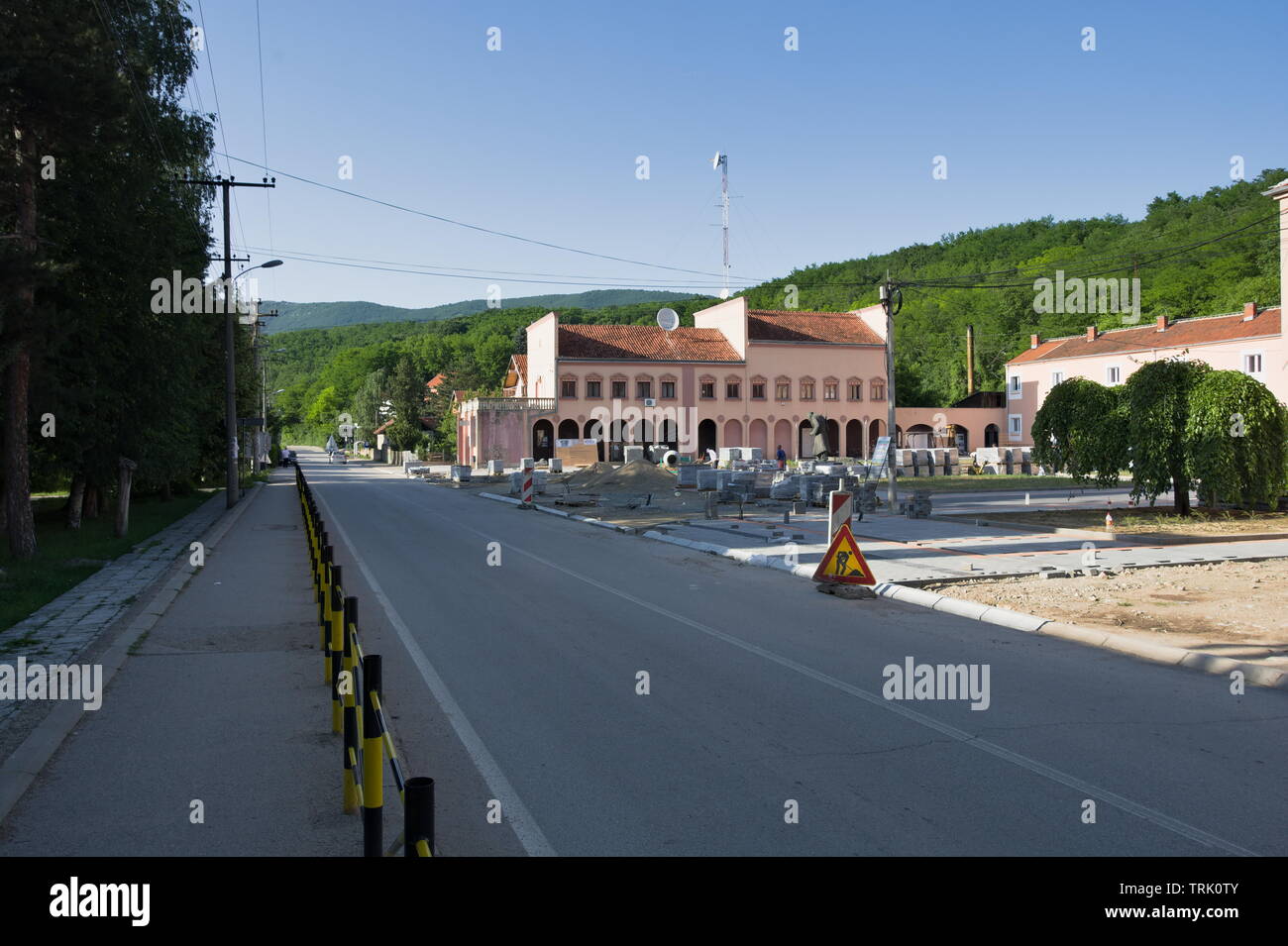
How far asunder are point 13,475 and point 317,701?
12.2 metres

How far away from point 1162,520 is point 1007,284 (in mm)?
46064

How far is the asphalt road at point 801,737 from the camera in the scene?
15.6 ft

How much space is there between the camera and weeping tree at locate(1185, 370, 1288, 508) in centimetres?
2066

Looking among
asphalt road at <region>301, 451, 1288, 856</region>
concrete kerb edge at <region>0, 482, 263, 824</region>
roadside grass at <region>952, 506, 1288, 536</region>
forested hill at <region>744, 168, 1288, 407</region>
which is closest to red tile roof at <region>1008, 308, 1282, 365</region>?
forested hill at <region>744, 168, 1288, 407</region>

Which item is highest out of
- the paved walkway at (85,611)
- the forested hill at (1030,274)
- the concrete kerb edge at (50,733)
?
the forested hill at (1030,274)

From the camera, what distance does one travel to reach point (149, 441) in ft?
76.6

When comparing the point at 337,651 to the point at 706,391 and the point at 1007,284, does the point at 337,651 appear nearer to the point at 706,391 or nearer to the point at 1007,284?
the point at 1007,284

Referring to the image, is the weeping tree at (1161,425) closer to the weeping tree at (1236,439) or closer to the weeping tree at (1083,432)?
the weeping tree at (1236,439)

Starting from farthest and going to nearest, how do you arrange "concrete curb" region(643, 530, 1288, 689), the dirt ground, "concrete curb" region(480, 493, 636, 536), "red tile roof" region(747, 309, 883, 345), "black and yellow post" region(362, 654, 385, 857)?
"red tile roof" region(747, 309, 883, 345) < "concrete curb" region(480, 493, 636, 536) < the dirt ground < "concrete curb" region(643, 530, 1288, 689) < "black and yellow post" region(362, 654, 385, 857)

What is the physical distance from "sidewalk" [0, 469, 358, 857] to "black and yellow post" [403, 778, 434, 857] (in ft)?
6.28

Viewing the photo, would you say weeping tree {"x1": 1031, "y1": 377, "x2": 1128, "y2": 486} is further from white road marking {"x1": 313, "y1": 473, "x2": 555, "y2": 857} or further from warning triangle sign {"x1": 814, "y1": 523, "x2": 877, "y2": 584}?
white road marking {"x1": 313, "y1": 473, "x2": 555, "y2": 857}

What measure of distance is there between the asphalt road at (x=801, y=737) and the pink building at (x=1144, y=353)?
1406 inches

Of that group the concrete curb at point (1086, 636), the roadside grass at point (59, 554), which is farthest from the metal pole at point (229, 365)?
the concrete curb at point (1086, 636)

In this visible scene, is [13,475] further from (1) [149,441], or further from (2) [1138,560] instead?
(2) [1138,560]
